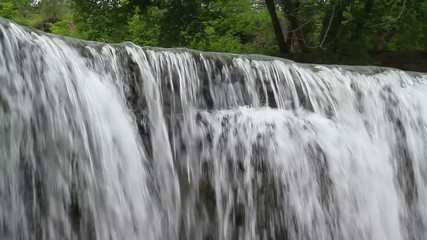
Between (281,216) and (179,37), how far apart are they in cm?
745

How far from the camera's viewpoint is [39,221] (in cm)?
361

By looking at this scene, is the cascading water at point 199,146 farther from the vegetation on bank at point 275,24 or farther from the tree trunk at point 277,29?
the tree trunk at point 277,29

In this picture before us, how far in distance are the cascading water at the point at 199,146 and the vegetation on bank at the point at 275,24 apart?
5.59 meters

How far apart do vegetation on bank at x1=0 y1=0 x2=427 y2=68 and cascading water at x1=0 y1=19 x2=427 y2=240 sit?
5.59 meters

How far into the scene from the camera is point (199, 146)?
4855 mm

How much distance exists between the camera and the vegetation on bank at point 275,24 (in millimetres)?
11898

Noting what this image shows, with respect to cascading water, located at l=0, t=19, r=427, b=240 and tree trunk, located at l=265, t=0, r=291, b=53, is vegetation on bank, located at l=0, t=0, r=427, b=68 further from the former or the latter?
cascading water, located at l=0, t=19, r=427, b=240

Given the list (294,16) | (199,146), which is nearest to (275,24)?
(294,16)

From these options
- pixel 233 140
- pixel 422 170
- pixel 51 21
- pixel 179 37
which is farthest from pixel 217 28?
pixel 233 140

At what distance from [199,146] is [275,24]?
7.85m

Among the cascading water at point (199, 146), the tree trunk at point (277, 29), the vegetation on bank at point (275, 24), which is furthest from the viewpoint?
the tree trunk at point (277, 29)

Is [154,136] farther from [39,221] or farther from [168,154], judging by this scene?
[39,221]

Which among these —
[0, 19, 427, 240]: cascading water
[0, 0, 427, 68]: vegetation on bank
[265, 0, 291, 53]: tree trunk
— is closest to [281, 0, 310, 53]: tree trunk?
[0, 0, 427, 68]: vegetation on bank

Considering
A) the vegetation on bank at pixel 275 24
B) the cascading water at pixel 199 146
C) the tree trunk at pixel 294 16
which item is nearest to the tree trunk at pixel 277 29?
the vegetation on bank at pixel 275 24
